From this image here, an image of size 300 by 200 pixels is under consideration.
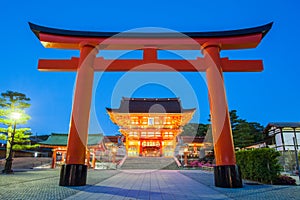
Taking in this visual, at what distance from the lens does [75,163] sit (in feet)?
17.7

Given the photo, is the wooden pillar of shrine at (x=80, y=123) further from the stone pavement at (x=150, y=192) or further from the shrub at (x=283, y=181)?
the shrub at (x=283, y=181)

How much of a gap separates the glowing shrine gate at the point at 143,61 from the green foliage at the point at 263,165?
8.47ft

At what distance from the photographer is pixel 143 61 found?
661 cm

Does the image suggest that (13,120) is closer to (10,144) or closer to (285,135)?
(10,144)

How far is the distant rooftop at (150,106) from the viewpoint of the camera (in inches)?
982

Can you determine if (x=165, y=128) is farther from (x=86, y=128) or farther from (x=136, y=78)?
(x=86, y=128)

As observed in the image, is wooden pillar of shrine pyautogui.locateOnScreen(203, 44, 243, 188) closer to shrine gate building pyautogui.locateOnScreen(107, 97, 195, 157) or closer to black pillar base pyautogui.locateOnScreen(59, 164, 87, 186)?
black pillar base pyautogui.locateOnScreen(59, 164, 87, 186)

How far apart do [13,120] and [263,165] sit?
1368 centimetres

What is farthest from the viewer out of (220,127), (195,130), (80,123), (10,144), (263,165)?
(195,130)

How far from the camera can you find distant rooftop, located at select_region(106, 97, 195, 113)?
25.0m

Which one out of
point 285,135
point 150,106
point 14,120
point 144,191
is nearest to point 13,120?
point 14,120

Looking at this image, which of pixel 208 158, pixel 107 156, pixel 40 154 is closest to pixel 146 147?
pixel 107 156

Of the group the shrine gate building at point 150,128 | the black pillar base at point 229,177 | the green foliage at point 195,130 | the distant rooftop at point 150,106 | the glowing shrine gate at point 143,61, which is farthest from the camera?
the green foliage at point 195,130

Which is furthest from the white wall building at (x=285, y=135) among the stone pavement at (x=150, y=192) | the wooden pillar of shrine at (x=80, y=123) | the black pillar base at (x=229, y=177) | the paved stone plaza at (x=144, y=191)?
the wooden pillar of shrine at (x=80, y=123)
